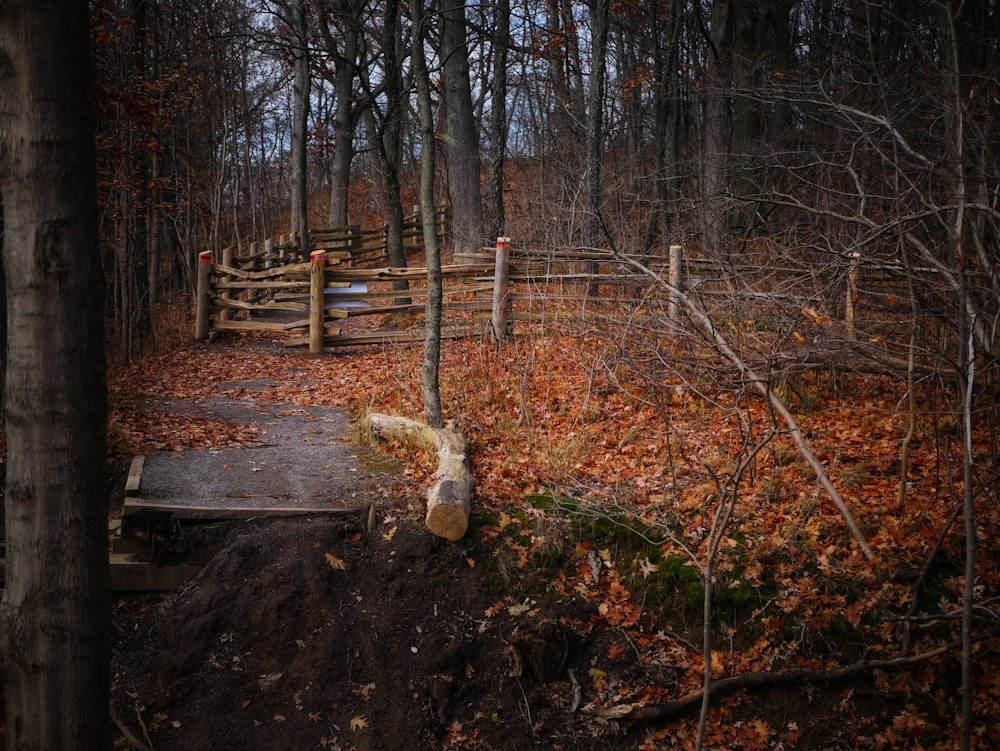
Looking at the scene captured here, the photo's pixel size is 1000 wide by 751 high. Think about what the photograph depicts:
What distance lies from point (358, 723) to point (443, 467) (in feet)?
6.80

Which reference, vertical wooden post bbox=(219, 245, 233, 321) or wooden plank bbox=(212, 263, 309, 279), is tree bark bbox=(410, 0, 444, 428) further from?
vertical wooden post bbox=(219, 245, 233, 321)

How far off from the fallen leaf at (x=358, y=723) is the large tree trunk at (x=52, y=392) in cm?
190

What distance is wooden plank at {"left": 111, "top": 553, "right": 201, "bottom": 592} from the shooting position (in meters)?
5.56

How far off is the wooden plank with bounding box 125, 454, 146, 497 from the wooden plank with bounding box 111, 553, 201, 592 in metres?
0.54

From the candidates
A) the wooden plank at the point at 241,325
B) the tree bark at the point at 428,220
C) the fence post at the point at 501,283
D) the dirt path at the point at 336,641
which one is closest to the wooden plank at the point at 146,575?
the dirt path at the point at 336,641

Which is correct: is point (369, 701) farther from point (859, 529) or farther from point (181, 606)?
point (859, 529)

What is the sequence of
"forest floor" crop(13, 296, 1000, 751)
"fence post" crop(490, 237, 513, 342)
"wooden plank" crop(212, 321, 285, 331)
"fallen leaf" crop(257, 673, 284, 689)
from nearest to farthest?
"forest floor" crop(13, 296, 1000, 751)
"fallen leaf" crop(257, 673, 284, 689)
"fence post" crop(490, 237, 513, 342)
"wooden plank" crop(212, 321, 285, 331)

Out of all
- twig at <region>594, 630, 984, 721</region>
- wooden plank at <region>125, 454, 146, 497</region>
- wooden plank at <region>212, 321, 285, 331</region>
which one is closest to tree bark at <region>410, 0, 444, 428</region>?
wooden plank at <region>125, 454, 146, 497</region>

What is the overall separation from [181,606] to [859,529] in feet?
15.6

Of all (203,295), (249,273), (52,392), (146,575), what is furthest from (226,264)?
(52,392)

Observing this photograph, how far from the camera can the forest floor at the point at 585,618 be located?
484cm

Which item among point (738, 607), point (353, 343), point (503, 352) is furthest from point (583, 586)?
point (353, 343)

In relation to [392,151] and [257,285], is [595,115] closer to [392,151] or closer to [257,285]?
[392,151]

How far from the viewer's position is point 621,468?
708 cm
